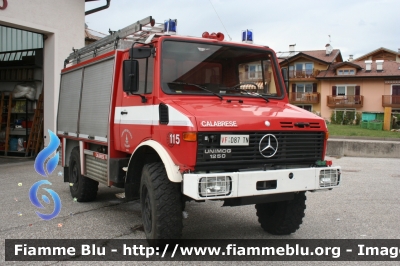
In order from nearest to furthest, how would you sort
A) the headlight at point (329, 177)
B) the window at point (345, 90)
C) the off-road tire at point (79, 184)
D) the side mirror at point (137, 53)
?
1. the headlight at point (329, 177)
2. the side mirror at point (137, 53)
3. the off-road tire at point (79, 184)
4. the window at point (345, 90)

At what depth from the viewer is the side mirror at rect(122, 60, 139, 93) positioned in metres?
5.19

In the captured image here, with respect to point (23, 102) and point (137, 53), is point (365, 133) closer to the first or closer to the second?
point (23, 102)

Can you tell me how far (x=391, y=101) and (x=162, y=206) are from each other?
47147 mm

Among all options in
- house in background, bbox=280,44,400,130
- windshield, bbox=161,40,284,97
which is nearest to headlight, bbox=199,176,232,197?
windshield, bbox=161,40,284,97

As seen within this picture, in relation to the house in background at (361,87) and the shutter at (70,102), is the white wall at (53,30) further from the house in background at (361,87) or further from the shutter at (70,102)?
the house in background at (361,87)

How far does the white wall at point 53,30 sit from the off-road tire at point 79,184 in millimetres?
5600

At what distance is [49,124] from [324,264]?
1058cm

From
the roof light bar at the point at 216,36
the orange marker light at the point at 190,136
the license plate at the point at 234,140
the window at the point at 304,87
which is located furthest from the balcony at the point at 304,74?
the orange marker light at the point at 190,136

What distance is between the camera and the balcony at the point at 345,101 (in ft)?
159

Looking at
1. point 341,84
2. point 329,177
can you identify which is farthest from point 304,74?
point 329,177

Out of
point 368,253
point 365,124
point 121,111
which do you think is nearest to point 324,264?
point 368,253

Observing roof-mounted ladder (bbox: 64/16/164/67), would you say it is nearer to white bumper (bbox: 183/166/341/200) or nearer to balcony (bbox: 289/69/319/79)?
white bumper (bbox: 183/166/341/200)

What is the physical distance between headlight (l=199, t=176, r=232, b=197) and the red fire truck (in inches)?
0.4

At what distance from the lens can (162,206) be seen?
4.69m
